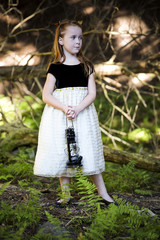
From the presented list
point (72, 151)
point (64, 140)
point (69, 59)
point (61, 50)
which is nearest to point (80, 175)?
point (72, 151)

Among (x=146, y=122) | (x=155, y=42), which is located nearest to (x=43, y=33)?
(x=155, y=42)

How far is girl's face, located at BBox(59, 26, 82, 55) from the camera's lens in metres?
3.29

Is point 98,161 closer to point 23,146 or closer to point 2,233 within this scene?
point 2,233

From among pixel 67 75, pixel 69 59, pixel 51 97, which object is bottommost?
pixel 51 97

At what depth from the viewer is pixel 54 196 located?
381cm

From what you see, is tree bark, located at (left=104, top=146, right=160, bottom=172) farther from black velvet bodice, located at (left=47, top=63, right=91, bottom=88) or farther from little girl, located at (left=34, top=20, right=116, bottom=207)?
black velvet bodice, located at (left=47, top=63, right=91, bottom=88)

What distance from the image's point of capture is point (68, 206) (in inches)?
130

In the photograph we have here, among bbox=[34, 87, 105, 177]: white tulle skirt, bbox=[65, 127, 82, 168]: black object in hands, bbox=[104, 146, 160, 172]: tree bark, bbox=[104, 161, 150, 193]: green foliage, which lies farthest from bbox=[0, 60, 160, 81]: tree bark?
bbox=[65, 127, 82, 168]: black object in hands

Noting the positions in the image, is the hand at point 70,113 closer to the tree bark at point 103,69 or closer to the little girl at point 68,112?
the little girl at point 68,112

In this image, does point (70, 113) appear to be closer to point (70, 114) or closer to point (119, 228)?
point (70, 114)

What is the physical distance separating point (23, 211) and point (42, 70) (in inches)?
143

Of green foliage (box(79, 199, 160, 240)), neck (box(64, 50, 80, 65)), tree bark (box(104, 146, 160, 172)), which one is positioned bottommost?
green foliage (box(79, 199, 160, 240))

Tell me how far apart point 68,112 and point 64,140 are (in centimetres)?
33

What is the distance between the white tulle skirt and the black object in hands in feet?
0.30
